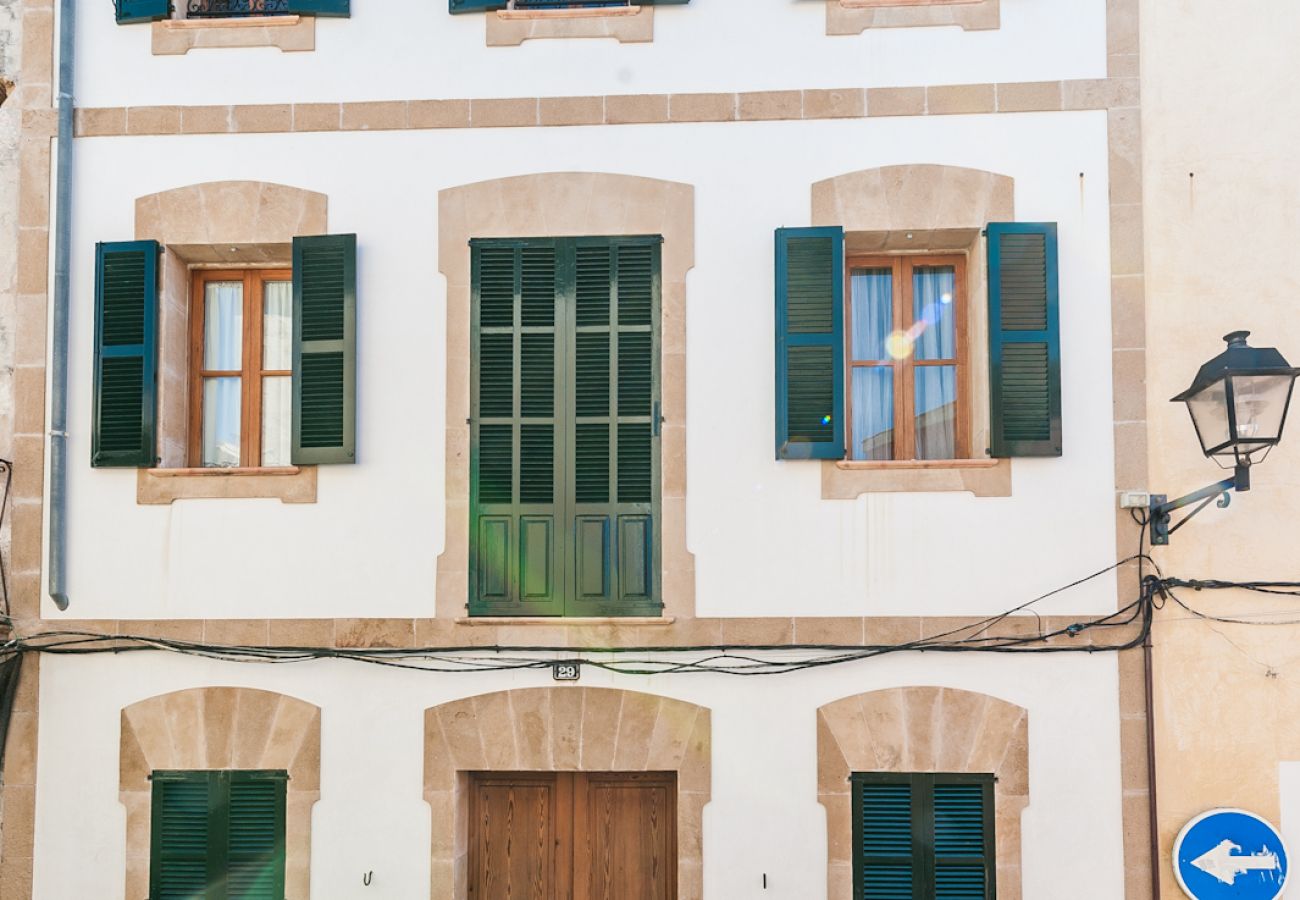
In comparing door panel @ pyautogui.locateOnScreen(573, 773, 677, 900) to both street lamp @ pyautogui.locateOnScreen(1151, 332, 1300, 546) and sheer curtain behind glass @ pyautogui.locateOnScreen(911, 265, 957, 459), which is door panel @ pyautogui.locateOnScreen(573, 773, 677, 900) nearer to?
sheer curtain behind glass @ pyautogui.locateOnScreen(911, 265, 957, 459)

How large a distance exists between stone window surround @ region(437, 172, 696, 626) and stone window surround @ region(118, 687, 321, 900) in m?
1.08

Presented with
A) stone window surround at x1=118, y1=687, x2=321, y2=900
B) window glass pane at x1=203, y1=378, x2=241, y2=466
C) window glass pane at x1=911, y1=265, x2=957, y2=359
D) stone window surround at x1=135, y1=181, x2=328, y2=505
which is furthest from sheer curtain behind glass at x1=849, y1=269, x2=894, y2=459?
window glass pane at x1=203, y1=378, x2=241, y2=466

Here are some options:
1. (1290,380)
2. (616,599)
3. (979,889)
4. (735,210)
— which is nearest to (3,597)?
(616,599)

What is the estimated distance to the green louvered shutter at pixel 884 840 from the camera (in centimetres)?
654

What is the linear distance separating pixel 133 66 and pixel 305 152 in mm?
1203

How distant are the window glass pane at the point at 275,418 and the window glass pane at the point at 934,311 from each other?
3.78m

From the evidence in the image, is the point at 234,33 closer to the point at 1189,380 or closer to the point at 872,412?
the point at 872,412

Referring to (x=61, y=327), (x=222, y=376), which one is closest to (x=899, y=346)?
(x=222, y=376)

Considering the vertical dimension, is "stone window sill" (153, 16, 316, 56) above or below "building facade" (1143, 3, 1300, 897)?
above

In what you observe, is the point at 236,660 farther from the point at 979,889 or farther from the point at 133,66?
the point at 979,889

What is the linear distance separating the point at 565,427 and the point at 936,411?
218cm

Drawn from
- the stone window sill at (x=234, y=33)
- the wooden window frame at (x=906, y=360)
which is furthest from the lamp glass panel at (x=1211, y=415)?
the stone window sill at (x=234, y=33)

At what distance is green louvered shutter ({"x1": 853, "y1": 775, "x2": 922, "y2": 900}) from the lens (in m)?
6.54

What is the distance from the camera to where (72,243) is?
23.3 ft
